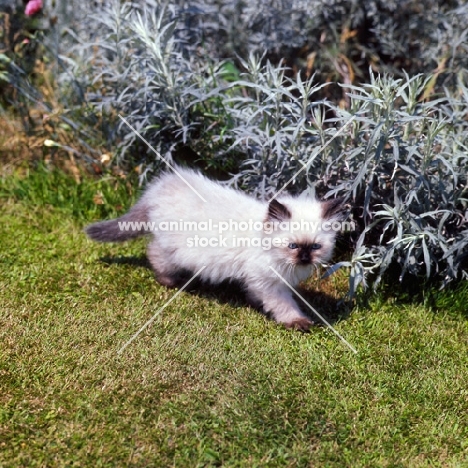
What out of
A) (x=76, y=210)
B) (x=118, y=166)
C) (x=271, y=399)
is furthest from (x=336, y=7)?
(x=271, y=399)

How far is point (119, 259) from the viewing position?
4480 mm

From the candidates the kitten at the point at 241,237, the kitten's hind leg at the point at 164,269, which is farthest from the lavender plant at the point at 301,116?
the kitten's hind leg at the point at 164,269

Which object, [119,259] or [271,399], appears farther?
[119,259]

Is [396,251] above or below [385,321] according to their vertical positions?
above

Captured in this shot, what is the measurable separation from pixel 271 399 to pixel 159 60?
255 centimetres

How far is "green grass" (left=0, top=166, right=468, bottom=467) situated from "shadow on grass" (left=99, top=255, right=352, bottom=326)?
4 centimetres

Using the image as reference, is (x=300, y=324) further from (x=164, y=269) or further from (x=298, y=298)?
(x=164, y=269)

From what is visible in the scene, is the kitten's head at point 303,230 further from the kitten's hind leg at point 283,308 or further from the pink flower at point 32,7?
the pink flower at point 32,7

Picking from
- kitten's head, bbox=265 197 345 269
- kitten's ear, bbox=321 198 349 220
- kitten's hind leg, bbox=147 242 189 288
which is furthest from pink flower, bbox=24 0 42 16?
kitten's ear, bbox=321 198 349 220

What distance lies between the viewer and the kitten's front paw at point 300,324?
3717 mm

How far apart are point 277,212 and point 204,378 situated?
3.36 feet

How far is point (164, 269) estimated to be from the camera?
4.11 meters

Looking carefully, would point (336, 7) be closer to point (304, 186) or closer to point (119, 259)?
point (304, 186)

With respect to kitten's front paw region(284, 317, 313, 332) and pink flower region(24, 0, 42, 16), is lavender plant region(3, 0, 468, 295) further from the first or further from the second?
pink flower region(24, 0, 42, 16)
